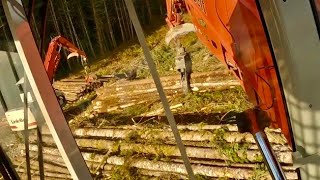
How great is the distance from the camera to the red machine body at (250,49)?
2166 millimetres

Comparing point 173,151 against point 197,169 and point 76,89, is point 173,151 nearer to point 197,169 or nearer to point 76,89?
point 197,169

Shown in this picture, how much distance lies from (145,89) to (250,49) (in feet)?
28.7

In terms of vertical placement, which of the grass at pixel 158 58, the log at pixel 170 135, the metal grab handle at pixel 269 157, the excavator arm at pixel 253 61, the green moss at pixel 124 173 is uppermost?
the excavator arm at pixel 253 61

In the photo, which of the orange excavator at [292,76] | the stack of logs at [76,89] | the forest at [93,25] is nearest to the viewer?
the orange excavator at [292,76]

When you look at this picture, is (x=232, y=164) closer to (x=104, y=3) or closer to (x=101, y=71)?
(x=101, y=71)

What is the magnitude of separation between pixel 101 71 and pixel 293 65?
20.7 meters

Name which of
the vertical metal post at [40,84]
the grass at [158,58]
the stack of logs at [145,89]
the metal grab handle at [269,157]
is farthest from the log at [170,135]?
the vertical metal post at [40,84]

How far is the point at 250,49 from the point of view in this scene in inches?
102

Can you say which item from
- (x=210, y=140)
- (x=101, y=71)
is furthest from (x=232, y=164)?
(x=101, y=71)

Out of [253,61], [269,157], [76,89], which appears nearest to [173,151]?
[253,61]

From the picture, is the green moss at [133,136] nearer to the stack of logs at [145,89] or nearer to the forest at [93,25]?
the stack of logs at [145,89]

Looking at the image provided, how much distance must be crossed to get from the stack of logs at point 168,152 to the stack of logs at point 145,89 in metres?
2.37

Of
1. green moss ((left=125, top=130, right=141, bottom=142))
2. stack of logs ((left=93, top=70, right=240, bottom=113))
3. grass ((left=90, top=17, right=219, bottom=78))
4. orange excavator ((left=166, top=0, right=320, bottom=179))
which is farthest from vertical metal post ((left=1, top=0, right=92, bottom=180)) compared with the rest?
grass ((left=90, top=17, right=219, bottom=78))

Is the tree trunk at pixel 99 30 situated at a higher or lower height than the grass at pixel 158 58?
higher
